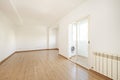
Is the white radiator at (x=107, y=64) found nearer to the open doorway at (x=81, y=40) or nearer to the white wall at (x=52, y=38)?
the open doorway at (x=81, y=40)

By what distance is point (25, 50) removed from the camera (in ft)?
23.7

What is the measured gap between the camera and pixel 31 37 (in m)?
7.48

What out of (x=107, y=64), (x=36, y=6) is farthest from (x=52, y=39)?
(x=107, y=64)

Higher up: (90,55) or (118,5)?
(118,5)

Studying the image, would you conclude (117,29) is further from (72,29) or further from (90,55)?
(72,29)

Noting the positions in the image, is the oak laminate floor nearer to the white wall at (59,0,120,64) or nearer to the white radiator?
the white radiator

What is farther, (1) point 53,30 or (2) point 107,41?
(1) point 53,30

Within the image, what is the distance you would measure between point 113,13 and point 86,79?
1966mm

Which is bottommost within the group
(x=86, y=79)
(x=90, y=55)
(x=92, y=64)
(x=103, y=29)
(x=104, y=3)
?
(x=86, y=79)

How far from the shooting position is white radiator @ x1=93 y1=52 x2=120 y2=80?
1.99 metres

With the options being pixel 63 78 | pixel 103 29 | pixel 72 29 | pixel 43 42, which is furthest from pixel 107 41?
pixel 43 42

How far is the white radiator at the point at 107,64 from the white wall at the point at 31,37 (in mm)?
6087

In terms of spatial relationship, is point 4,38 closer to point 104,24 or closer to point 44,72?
point 44,72

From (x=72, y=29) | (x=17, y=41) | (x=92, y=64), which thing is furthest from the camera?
(x=17, y=41)
